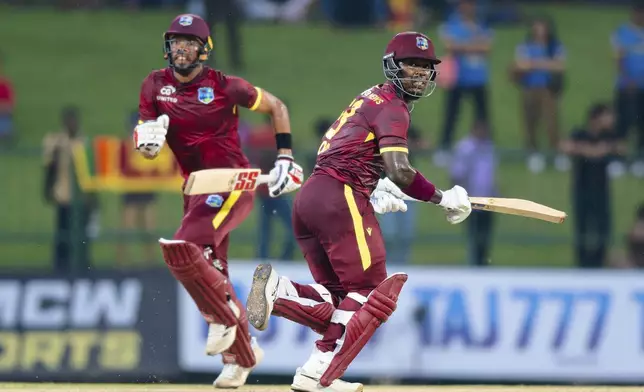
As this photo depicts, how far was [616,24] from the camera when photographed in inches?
1000

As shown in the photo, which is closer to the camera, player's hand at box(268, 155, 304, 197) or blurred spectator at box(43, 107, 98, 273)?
player's hand at box(268, 155, 304, 197)

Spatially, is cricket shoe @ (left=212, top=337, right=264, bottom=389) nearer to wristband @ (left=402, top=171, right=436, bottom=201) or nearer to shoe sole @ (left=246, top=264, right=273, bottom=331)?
shoe sole @ (left=246, top=264, right=273, bottom=331)

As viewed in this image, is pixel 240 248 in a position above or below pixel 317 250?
below

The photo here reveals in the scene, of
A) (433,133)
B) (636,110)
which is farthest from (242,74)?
(636,110)

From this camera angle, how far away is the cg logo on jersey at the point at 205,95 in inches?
398

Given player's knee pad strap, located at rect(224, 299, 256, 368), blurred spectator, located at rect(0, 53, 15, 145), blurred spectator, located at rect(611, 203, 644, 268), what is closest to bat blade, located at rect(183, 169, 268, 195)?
player's knee pad strap, located at rect(224, 299, 256, 368)

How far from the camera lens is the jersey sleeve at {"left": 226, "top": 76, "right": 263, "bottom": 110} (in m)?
10.2

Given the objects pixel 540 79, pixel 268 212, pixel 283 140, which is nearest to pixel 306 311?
pixel 283 140

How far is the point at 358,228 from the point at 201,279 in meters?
1.59

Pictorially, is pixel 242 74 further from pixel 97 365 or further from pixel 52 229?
pixel 97 365

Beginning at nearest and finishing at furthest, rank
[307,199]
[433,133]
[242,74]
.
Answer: [307,199] < [433,133] < [242,74]

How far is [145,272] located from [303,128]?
26.7 feet

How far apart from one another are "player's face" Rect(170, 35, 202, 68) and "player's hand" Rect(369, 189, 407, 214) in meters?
1.68

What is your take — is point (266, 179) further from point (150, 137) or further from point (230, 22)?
point (230, 22)
